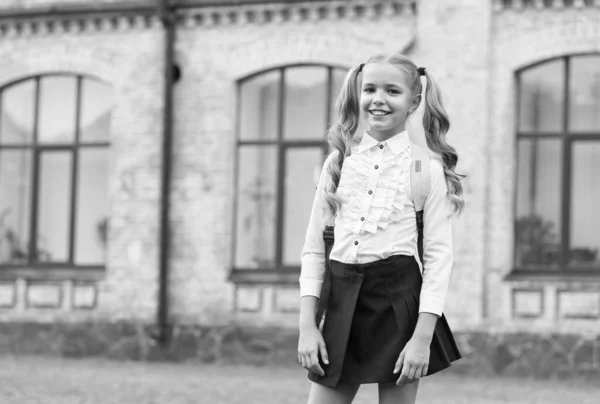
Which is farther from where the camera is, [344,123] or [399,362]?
[344,123]

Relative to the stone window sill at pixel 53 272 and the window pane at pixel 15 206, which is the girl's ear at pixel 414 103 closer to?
the stone window sill at pixel 53 272

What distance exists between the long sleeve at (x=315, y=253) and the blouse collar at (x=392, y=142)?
13 cm

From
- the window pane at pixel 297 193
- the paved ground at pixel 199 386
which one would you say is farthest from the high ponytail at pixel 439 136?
the window pane at pixel 297 193

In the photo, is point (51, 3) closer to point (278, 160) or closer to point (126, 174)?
point (126, 174)

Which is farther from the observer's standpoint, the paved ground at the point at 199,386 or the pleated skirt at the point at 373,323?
the paved ground at the point at 199,386

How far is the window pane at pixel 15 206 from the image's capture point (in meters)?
15.9

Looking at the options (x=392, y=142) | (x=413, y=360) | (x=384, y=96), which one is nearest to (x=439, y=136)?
(x=392, y=142)

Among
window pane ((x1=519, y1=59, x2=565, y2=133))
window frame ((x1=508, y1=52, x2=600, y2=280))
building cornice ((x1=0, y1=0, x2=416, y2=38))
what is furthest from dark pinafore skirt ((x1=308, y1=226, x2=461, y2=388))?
building cornice ((x1=0, y1=0, x2=416, y2=38))

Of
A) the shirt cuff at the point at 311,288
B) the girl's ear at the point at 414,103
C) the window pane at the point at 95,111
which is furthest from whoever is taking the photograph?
the window pane at the point at 95,111

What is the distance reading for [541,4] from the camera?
534 inches

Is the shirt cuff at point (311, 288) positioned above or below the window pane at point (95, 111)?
below

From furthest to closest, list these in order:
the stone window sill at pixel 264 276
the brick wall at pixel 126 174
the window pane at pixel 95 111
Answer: the window pane at pixel 95 111 < the brick wall at pixel 126 174 < the stone window sill at pixel 264 276

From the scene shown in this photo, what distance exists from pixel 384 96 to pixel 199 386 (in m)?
8.21

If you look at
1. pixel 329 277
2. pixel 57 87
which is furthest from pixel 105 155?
pixel 329 277
